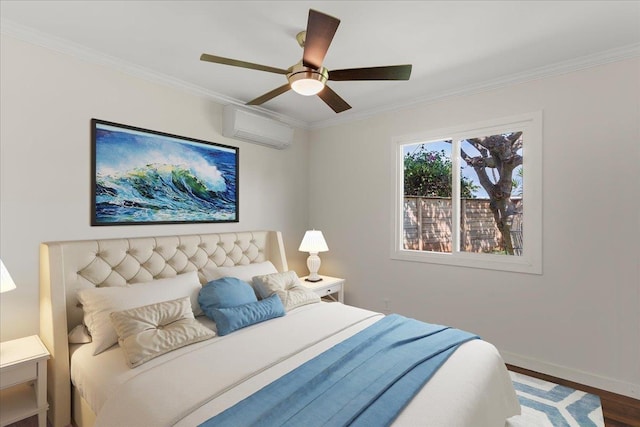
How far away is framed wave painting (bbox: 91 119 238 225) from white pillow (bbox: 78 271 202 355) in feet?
2.09

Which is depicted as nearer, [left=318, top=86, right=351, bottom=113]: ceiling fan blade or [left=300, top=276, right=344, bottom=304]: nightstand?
[left=318, top=86, right=351, bottom=113]: ceiling fan blade

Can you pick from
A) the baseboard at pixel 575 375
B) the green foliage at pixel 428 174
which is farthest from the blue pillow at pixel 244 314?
the baseboard at pixel 575 375

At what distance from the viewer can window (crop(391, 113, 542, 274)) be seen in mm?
2791

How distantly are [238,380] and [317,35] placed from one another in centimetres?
172

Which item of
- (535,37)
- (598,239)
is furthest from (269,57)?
(598,239)

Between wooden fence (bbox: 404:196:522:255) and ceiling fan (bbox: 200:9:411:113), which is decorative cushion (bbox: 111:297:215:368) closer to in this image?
ceiling fan (bbox: 200:9:411:113)

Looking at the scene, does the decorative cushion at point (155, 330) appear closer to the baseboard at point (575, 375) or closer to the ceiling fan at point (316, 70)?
the ceiling fan at point (316, 70)

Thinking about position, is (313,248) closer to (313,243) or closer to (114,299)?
(313,243)

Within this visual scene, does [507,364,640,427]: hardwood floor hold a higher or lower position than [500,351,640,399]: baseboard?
lower

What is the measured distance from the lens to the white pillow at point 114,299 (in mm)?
1954

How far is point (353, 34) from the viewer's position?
2.16m

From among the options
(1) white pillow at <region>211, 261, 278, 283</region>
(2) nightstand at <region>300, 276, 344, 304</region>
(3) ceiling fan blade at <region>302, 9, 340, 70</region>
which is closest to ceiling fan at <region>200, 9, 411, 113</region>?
(3) ceiling fan blade at <region>302, 9, 340, 70</region>

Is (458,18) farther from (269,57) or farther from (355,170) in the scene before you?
(355,170)

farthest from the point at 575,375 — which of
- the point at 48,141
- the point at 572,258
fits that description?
the point at 48,141
